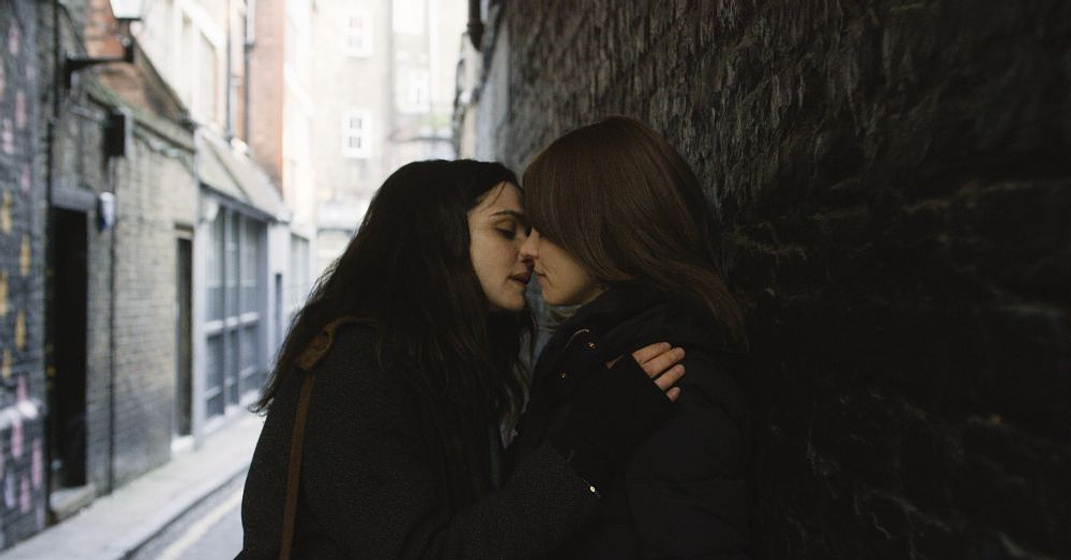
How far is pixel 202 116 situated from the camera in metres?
13.7

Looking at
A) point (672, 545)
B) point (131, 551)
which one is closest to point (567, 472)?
point (672, 545)

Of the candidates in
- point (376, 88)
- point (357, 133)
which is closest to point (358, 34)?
point (376, 88)

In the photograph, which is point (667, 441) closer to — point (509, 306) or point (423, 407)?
point (423, 407)

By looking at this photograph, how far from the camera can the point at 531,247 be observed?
2.14 meters

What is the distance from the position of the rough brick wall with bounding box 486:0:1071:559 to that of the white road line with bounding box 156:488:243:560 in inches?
235

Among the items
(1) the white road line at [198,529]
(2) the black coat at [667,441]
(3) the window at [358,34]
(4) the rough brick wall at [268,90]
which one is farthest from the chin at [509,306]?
(3) the window at [358,34]

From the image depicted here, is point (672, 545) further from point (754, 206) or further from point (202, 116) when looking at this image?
point (202, 116)

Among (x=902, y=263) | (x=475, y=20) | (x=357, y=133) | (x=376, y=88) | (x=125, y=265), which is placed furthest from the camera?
(x=376, y=88)

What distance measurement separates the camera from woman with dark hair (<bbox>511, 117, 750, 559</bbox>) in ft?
5.24

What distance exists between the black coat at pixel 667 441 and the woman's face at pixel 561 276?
0.48ft

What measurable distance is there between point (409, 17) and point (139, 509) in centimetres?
2963

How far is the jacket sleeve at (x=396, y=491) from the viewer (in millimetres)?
1669

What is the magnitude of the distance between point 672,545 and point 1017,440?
59cm

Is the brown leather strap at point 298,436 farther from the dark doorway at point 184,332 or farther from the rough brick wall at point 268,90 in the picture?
the rough brick wall at point 268,90
